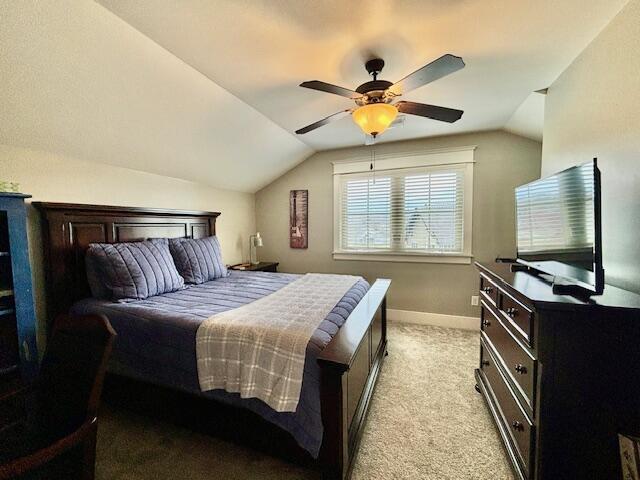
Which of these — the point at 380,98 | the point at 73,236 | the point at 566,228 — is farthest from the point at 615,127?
the point at 73,236

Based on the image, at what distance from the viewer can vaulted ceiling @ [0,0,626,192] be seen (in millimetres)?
1412

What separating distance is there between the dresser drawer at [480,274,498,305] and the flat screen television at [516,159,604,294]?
0.86ft

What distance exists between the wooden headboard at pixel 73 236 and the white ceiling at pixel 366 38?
4.89ft

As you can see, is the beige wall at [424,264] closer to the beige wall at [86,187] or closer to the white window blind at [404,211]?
the white window blind at [404,211]

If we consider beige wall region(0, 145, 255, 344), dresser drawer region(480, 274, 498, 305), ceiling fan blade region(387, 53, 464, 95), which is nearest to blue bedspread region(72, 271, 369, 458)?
beige wall region(0, 145, 255, 344)

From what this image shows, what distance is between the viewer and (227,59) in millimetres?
1840

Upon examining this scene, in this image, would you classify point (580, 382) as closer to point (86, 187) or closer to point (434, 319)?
point (434, 319)

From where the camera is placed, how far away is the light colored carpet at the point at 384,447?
145cm

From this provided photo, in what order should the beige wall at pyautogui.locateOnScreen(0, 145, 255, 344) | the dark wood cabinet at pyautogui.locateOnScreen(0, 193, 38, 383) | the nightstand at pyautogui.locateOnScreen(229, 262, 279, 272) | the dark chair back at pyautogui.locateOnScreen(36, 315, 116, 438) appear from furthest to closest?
the nightstand at pyautogui.locateOnScreen(229, 262, 279, 272)
the beige wall at pyautogui.locateOnScreen(0, 145, 255, 344)
the dark wood cabinet at pyautogui.locateOnScreen(0, 193, 38, 383)
the dark chair back at pyautogui.locateOnScreen(36, 315, 116, 438)

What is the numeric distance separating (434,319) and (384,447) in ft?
7.22

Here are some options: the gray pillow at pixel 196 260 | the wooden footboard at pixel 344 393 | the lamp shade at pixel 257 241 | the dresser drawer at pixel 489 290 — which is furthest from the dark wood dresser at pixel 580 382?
the lamp shade at pixel 257 241

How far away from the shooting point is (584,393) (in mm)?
1117

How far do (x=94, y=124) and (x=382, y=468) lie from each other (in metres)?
3.04

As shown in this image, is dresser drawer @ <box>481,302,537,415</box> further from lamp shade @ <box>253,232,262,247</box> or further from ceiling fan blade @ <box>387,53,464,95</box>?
lamp shade @ <box>253,232,262,247</box>
